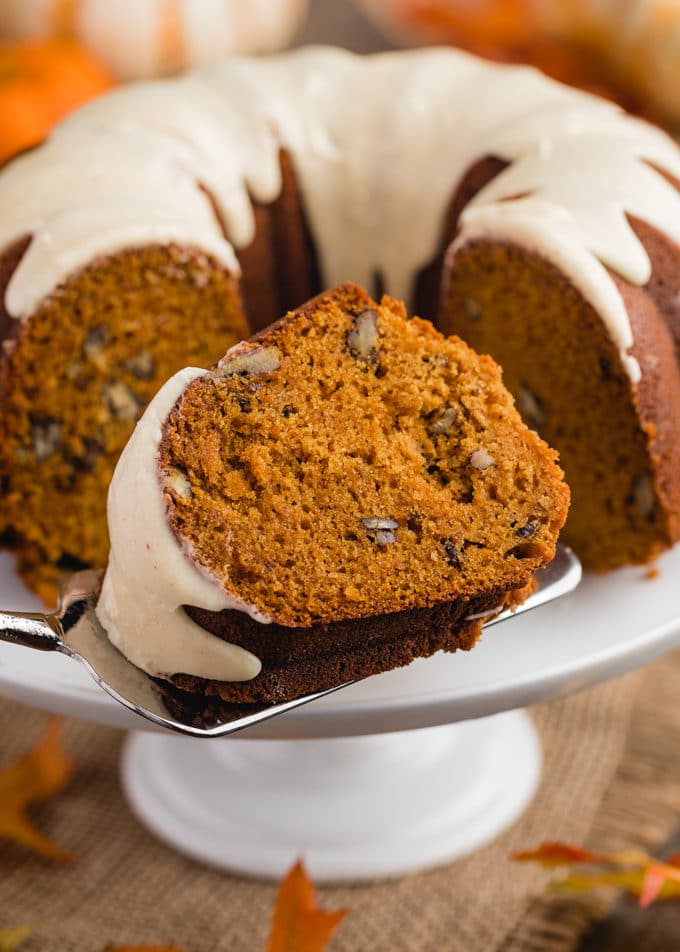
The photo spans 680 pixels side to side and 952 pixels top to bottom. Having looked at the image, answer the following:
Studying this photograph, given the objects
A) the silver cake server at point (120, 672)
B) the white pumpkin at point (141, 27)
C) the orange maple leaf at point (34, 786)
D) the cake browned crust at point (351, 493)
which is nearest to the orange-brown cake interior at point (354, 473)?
the cake browned crust at point (351, 493)

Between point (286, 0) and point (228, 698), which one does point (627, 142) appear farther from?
point (286, 0)

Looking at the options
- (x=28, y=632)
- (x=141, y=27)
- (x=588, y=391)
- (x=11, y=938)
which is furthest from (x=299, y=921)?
(x=141, y=27)

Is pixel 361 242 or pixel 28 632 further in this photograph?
pixel 361 242

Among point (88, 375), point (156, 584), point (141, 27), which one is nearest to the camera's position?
point (156, 584)

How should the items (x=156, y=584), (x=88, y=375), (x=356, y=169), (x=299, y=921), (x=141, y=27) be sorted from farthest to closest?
(x=141, y=27), (x=356, y=169), (x=88, y=375), (x=299, y=921), (x=156, y=584)

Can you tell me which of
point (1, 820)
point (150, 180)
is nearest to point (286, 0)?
point (150, 180)

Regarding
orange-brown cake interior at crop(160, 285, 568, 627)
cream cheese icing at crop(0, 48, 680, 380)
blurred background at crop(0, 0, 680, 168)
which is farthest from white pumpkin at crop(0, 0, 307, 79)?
orange-brown cake interior at crop(160, 285, 568, 627)

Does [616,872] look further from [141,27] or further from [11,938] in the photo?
[141,27]
